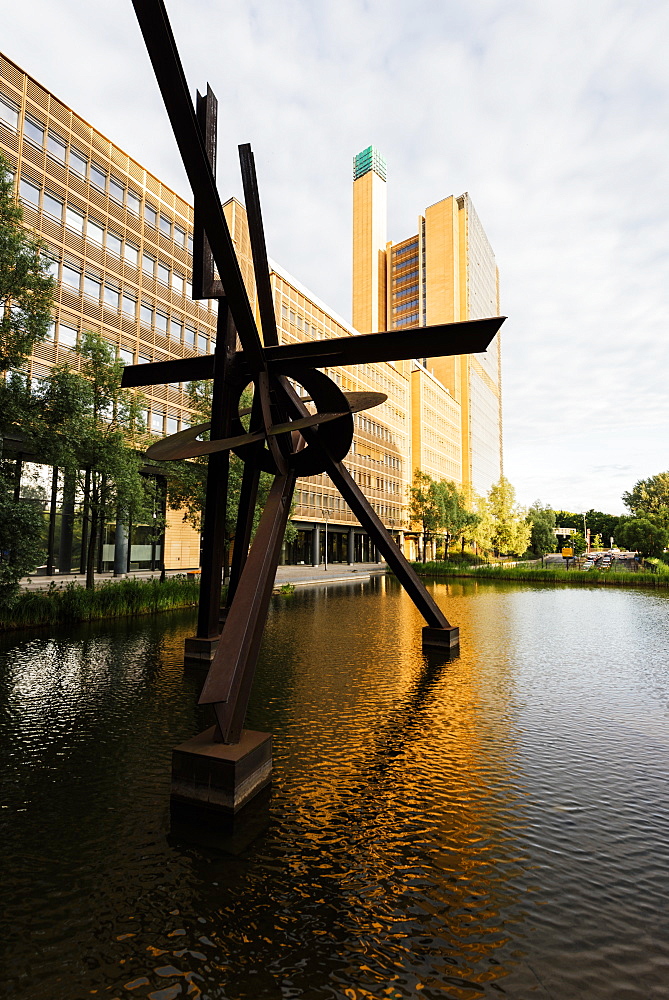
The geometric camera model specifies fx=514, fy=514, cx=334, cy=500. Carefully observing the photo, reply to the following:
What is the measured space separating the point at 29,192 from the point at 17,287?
1818 centimetres

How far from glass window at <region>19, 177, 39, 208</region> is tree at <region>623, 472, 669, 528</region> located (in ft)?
216

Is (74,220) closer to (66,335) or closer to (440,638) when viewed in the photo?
(66,335)

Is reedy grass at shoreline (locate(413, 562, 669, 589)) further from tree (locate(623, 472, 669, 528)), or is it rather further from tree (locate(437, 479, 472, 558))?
tree (locate(623, 472, 669, 528))

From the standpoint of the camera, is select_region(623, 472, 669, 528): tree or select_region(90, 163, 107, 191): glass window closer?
select_region(90, 163, 107, 191): glass window

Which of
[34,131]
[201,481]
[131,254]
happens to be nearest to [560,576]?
[201,481]

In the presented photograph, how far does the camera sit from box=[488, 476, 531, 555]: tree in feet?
180

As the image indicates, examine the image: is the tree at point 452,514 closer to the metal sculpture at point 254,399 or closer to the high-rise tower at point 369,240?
the metal sculpture at point 254,399

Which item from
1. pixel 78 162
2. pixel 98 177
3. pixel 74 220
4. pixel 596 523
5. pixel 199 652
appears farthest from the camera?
pixel 596 523

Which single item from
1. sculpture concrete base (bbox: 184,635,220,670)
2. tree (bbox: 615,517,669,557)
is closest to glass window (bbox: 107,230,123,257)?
sculpture concrete base (bbox: 184,635,220,670)

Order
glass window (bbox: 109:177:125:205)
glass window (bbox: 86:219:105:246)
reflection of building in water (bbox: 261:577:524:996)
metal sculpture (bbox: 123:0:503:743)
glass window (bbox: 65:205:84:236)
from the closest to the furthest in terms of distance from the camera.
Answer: reflection of building in water (bbox: 261:577:524:996) < metal sculpture (bbox: 123:0:503:743) < glass window (bbox: 65:205:84:236) < glass window (bbox: 86:219:105:246) < glass window (bbox: 109:177:125:205)

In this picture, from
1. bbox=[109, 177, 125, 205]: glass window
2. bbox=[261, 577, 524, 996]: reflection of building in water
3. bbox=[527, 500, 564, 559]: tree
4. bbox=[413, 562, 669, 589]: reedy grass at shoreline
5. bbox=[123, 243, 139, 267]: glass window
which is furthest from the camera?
bbox=[527, 500, 564, 559]: tree

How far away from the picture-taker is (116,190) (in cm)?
3366

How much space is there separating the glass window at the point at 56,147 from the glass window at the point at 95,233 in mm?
3377

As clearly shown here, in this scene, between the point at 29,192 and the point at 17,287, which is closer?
the point at 17,287
